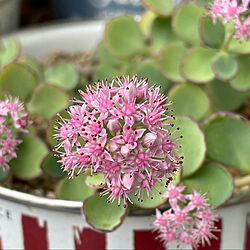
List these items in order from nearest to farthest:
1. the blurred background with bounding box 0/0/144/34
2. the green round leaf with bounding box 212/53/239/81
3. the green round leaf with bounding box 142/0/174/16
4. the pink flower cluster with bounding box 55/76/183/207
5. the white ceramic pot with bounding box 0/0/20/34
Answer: the pink flower cluster with bounding box 55/76/183/207 → the green round leaf with bounding box 212/53/239/81 → the green round leaf with bounding box 142/0/174/16 → the white ceramic pot with bounding box 0/0/20/34 → the blurred background with bounding box 0/0/144/34

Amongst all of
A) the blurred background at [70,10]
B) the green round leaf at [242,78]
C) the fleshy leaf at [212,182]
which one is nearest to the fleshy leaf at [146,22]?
the green round leaf at [242,78]

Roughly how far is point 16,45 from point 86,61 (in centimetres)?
20

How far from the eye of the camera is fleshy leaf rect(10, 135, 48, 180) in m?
0.69

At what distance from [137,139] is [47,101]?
0.35 meters

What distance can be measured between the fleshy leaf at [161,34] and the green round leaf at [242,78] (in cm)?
18

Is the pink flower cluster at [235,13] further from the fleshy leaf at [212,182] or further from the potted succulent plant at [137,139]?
the fleshy leaf at [212,182]

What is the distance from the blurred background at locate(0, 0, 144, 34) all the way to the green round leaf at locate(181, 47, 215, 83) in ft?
2.45

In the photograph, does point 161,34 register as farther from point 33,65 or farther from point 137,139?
point 137,139

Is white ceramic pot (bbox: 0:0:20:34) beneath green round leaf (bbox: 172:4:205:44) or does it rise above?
above

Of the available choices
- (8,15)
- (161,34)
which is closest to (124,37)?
(161,34)

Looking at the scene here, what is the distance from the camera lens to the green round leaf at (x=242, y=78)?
70 centimetres

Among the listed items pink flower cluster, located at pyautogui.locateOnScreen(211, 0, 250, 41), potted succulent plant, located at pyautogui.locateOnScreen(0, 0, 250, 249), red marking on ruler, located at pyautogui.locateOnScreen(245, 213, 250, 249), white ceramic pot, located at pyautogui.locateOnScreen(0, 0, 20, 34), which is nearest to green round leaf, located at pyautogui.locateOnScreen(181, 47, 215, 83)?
potted succulent plant, located at pyautogui.locateOnScreen(0, 0, 250, 249)

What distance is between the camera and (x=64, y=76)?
85 cm

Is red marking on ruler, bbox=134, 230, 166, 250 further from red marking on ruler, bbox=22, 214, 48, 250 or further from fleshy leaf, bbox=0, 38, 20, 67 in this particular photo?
fleshy leaf, bbox=0, 38, 20, 67
